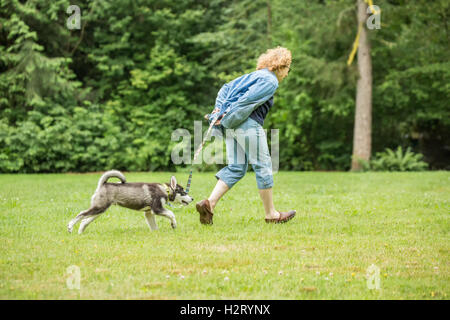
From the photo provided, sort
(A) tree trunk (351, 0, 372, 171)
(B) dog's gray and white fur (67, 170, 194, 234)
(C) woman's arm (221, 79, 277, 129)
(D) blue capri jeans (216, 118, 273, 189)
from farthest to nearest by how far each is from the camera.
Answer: (A) tree trunk (351, 0, 372, 171), (D) blue capri jeans (216, 118, 273, 189), (C) woman's arm (221, 79, 277, 129), (B) dog's gray and white fur (67, 170, 194, 234)

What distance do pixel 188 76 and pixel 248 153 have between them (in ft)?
57.7

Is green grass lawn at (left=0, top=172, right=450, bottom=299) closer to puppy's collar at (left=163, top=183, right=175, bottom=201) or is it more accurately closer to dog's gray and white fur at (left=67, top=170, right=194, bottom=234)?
dog's gray and white fur at (left=67, top=170, right=194, bottom=234)

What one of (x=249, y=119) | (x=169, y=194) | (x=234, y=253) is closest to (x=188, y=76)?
(x=249, y=119)

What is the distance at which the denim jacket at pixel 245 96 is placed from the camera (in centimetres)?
650

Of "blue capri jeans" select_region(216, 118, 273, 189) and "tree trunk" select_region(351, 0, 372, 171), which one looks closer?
"blue capri jeans" select_region(216, 118, 273, 189)

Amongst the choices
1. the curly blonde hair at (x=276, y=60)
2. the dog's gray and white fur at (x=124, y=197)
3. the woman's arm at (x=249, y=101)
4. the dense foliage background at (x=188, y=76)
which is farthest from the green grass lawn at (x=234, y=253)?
the dense foliage background at (x=188, y=76)

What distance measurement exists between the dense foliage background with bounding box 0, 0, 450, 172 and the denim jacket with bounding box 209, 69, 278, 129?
1403cm

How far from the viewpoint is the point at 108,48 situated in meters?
23.4

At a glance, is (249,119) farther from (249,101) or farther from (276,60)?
(276,60)

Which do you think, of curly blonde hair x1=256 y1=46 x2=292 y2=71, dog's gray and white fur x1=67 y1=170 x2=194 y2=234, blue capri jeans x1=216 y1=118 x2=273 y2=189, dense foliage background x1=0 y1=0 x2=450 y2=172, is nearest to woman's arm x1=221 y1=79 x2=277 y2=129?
blue capri jeans x1=216 y1=118 x2=273 y2=189

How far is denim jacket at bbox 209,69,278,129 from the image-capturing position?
6.50 meters

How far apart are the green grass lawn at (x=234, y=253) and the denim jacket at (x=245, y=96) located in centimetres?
136
